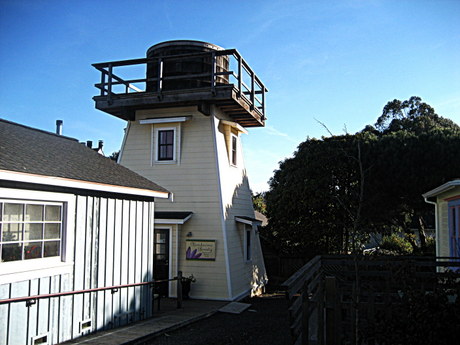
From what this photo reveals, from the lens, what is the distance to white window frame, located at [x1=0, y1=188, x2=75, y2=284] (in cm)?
635

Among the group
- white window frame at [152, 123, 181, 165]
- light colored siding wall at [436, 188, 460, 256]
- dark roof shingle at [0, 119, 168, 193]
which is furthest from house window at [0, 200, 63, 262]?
light colored siding wall at [436, 188, 460, 256]

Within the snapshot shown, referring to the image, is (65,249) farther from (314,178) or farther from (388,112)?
(388,112)

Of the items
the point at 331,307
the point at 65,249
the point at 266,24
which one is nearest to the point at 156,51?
the point at 266,24

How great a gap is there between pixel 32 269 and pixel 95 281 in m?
1.78

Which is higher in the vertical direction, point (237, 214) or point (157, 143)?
point (157, 143)

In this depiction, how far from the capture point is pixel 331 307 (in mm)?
5082

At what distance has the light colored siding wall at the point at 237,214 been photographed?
1395 cm

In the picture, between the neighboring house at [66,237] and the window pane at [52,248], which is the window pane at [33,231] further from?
the window pane at [52,248]

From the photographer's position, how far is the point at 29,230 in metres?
6.92

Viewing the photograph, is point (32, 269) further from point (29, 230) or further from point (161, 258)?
point (161, 258)

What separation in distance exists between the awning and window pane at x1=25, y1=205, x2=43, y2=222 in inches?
251

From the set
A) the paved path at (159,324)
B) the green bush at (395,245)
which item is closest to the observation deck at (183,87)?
the paved path at (159,324)

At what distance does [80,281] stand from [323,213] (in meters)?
12.2

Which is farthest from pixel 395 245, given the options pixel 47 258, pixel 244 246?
pixel 47 258
